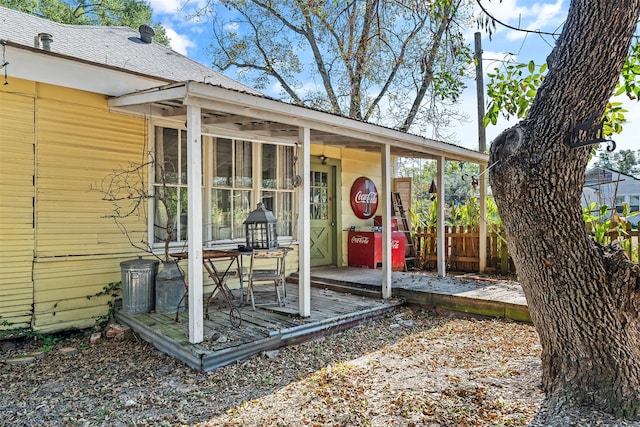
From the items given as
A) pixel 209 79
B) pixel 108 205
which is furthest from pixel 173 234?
pixel 209 79

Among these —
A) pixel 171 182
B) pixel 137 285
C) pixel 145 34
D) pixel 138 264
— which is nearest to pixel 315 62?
pixel 145 34

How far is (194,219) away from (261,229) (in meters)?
1.23

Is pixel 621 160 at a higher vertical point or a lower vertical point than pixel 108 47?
lower

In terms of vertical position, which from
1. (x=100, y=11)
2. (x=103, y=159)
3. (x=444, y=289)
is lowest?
(x=444, y=289)

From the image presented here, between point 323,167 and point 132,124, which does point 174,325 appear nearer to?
point 132,124

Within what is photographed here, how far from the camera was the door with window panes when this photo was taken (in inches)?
307

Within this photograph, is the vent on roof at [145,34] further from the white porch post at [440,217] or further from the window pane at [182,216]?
the white porch post at [440,217]

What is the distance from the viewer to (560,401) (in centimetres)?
265

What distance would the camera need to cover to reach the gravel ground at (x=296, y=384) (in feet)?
9.43

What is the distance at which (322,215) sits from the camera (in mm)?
7973

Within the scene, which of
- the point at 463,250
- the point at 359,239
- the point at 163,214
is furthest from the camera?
the point at 463,250

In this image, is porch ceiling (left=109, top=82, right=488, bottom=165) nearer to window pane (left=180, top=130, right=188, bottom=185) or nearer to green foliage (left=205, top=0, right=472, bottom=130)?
window pane (left=180, top=130, right=188, bottom=185)

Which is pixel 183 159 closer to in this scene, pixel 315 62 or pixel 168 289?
pixel 168 289

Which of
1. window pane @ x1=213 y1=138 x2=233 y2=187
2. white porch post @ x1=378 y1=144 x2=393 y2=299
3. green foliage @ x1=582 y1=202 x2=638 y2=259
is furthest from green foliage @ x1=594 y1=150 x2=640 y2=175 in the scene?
window pane @ x1=213 y1=138 x2=233 y2=187
